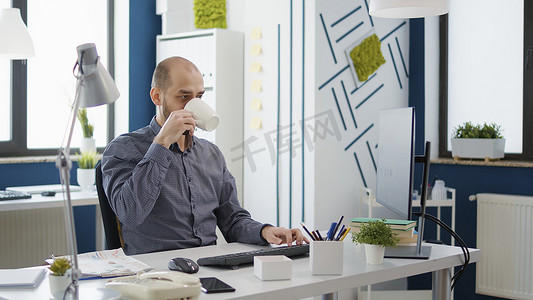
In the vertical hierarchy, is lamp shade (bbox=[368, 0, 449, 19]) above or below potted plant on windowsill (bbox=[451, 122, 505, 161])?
above

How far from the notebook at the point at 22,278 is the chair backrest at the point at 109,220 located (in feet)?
1.58

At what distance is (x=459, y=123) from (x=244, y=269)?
9.95 feet

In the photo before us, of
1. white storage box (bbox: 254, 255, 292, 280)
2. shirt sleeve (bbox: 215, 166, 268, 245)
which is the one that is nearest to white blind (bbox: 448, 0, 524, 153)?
shirt sleeve (bbox: 215, 166, 268, 245)

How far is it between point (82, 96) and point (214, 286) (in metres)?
0.60

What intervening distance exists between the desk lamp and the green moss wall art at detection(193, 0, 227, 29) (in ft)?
9.34

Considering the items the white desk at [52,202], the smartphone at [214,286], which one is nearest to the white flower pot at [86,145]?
the white desk at [52,202]

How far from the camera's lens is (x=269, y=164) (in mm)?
4113

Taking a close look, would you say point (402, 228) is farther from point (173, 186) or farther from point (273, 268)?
point (173, 186)

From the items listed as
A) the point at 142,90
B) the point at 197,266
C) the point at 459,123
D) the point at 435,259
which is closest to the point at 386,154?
the point at 435,259

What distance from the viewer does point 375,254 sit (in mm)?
1813

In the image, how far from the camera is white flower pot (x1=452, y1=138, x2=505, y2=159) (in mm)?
3912

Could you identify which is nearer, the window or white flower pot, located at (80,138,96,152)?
white flower pot, located at (80,138,96,152)

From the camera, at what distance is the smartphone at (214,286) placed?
1.47m

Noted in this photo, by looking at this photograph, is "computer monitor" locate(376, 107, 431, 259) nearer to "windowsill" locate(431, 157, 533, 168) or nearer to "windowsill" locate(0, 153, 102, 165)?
"windowsill" locate(431, 157, 533, 168)
